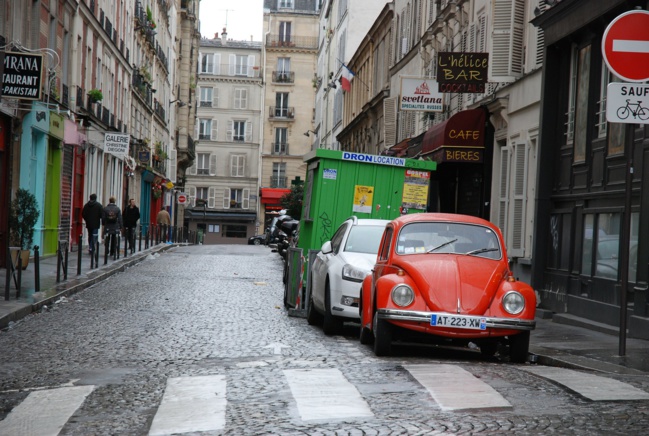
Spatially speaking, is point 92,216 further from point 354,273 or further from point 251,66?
point 251,66

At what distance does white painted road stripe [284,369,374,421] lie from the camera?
24.5ft

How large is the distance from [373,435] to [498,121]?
727 inches

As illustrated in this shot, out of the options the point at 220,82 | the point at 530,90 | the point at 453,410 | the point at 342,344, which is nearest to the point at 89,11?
the point at 530,90

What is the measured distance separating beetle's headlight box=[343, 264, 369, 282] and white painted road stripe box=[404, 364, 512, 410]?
3.66 meters

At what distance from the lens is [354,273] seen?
13852 millimetres

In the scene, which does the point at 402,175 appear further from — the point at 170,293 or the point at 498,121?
the point at 498,121

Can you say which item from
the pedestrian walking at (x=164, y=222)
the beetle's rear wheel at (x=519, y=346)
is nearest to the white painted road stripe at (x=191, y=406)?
the beetle's rear wheel at (x=519, y=346)

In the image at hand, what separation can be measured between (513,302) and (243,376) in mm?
3191

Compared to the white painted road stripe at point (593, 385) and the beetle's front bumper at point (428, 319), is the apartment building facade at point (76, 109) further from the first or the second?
the white painted road stripe at point (593, 385)

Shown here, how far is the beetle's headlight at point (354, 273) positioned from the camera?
13.8m

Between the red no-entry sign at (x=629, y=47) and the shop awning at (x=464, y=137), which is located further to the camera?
the shop awning at (x=464, y=137)

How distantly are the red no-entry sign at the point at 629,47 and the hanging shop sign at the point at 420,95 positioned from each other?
17.9 metres

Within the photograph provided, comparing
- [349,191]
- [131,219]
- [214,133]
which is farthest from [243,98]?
[349,191]

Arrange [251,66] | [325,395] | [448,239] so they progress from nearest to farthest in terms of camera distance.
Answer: [325,395]
[448,239]
[251,66]
